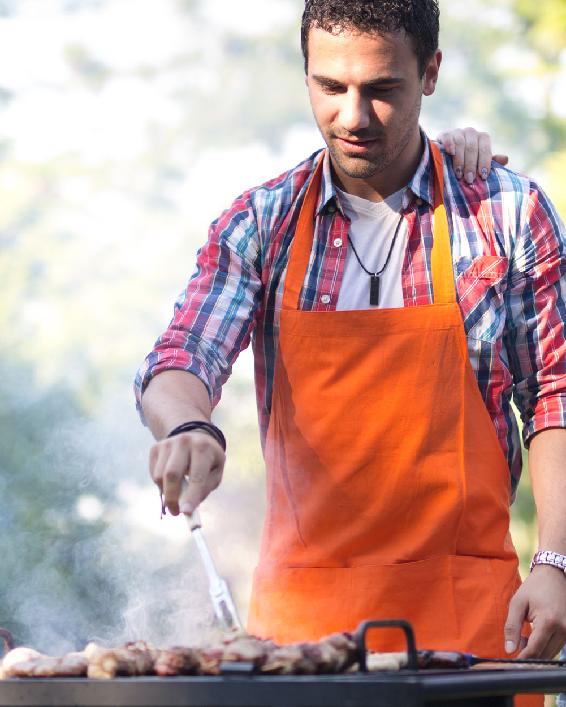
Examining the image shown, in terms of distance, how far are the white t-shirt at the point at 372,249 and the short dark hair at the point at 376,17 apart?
0.34 metres

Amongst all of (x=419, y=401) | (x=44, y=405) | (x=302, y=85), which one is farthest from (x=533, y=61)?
(x=419, y=401)

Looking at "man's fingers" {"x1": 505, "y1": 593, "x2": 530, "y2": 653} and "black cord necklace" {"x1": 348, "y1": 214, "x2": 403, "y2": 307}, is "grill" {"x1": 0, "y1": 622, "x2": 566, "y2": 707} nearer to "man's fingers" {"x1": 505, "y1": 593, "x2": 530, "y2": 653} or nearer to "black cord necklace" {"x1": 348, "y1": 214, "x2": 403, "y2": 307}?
"man's fingers" {"x1": 505, "y1": 593, "x2": 530, "y2": 653}

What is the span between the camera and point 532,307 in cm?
255

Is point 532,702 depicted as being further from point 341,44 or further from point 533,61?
point 533,61

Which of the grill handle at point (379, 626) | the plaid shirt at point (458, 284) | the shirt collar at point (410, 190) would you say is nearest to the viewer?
the grill handle at point (379, 626)

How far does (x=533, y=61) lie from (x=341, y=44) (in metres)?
4.55

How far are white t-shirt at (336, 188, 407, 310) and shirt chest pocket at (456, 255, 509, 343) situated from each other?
0.15 m

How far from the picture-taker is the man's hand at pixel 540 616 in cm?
212

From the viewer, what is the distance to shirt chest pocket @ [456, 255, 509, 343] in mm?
2492

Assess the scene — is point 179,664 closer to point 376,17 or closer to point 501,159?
point 376,17

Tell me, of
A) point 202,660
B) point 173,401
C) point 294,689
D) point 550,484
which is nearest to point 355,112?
point 173,401

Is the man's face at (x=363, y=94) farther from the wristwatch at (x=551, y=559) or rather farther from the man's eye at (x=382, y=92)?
the wristwatch at (x=551, y=559)

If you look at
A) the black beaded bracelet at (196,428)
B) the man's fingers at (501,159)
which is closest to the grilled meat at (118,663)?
the black beaded bracelet at (196,428)

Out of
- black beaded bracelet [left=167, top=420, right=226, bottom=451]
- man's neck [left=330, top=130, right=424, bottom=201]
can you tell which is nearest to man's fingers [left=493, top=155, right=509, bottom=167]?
man's neck [left=330, top=130, right=424, bottom=201]
